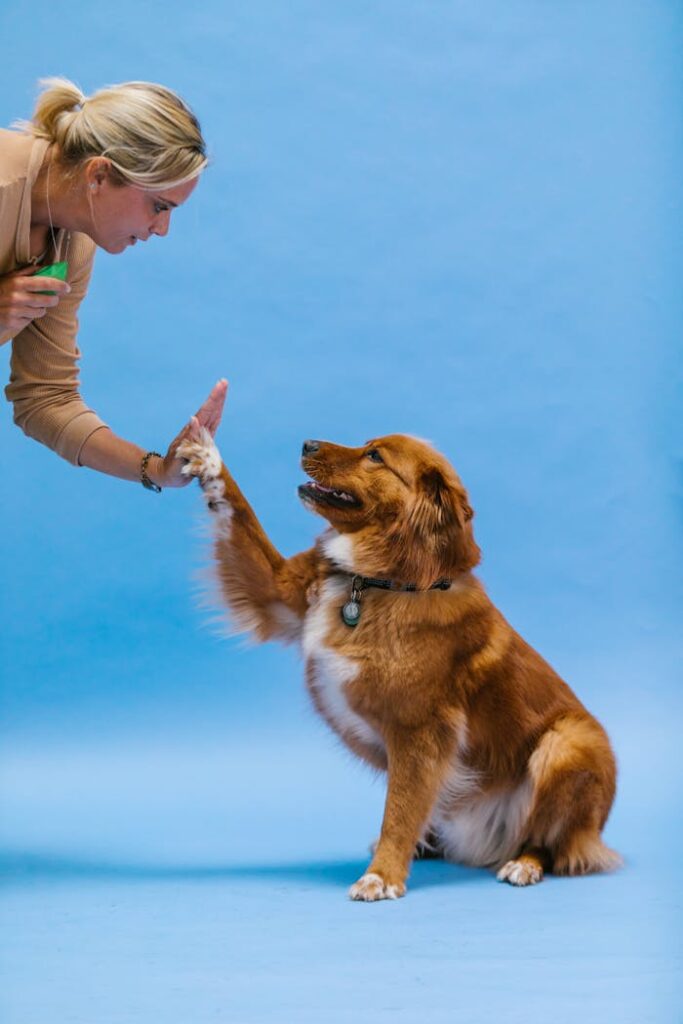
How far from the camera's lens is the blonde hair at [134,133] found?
318cm

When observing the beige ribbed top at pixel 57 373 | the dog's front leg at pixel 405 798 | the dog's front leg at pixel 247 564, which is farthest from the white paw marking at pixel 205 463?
the dog's front leg at pixel 405 798

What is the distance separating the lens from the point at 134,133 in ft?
10.4

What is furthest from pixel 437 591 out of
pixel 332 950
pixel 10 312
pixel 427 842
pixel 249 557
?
pixel 10 312

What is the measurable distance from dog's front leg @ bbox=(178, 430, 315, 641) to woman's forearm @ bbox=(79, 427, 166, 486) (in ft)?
0.58

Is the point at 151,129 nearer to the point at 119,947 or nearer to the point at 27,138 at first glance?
the point at 27,138

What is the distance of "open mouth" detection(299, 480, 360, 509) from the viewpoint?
11.8ft

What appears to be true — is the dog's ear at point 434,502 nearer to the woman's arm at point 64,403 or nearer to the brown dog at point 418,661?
→ the brown dog at point 418,661

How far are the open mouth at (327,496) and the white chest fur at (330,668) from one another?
23 cm

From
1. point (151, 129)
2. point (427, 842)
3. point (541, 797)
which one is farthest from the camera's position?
point (427, 842)

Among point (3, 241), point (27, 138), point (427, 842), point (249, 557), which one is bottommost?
point (427, 842)

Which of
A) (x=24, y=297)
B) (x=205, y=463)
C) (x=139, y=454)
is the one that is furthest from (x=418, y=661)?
(x=24, y=297)

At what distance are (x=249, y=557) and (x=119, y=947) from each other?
120cm

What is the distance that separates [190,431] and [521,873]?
157cm

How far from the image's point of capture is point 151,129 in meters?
3.18
